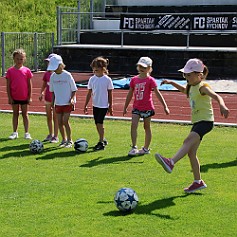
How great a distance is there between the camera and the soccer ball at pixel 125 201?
281 inches

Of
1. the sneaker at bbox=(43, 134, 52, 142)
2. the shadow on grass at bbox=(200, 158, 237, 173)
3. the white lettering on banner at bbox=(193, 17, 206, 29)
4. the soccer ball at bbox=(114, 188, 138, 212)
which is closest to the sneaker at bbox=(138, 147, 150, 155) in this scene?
the shadow on grass at bbox=(200, 158, 237, 173)

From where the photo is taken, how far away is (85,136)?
13047mm

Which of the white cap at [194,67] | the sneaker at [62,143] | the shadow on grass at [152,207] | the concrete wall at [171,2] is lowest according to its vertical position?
the sneaker at [62,143]

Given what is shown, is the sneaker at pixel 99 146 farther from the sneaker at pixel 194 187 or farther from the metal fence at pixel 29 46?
the metal fence at pixel 29 46

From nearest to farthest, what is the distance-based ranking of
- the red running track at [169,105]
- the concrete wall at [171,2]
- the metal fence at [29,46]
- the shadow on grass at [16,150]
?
the shadow on grass at [16,150], the red running track at [169,105], the metal fence at [29,46], the concrete wall at [171,2]

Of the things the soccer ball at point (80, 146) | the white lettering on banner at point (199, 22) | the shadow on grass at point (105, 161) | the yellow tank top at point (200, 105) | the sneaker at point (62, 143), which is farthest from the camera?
the white lettering on banner at point (199, 22)

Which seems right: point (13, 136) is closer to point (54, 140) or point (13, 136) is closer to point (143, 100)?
point (54, 140)

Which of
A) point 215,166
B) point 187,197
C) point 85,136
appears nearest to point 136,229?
point 187,197

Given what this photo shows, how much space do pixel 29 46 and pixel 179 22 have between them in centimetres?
752

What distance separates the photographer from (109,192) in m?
8.21

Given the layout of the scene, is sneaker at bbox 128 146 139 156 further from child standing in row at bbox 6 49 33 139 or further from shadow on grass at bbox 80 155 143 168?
child standing in row at bbox 6 49 33 139

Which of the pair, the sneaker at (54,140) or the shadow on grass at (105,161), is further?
the sneaker at (54,140)

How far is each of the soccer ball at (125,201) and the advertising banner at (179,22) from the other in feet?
67.9

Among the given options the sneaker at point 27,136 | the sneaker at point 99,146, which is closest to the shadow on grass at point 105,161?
the sneaker at point 99,146
